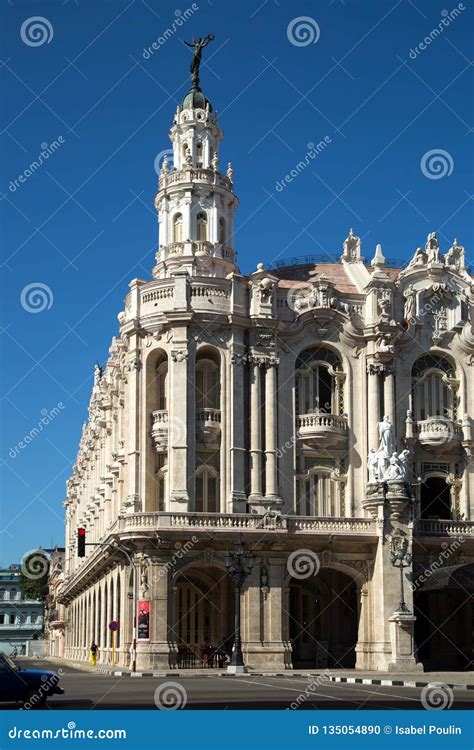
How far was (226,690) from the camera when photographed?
1357 inches

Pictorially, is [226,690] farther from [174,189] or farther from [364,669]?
[174,189]

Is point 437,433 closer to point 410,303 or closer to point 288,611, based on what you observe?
point 410,303

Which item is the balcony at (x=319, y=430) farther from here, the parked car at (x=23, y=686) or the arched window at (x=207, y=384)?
the parked car at (x=23, y=686)

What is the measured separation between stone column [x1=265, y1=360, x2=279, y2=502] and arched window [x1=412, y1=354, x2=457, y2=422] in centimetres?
803

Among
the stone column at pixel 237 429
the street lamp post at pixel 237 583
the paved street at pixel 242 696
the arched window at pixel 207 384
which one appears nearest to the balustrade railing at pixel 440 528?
the stone column at pixel 237 429

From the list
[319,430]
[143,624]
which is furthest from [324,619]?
[143,624]

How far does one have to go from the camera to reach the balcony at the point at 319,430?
59438mm

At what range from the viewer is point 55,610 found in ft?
404

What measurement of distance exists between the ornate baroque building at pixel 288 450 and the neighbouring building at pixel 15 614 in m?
101

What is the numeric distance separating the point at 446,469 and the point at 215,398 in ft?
42.2

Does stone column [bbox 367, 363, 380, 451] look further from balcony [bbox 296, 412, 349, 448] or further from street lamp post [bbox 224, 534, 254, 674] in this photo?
street lamp post [bbox 224, 534, 254, 674]

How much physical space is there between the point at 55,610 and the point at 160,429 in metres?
70.0

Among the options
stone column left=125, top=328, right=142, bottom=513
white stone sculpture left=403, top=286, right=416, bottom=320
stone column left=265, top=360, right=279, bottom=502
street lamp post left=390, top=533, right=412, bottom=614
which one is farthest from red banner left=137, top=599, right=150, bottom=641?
white stone sculpture left=403, top=286, right=416, bottom=320

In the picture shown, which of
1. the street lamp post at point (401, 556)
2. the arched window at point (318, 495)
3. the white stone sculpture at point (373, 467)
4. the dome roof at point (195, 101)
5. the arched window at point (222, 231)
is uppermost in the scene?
the dome roof at point (195, 101)
